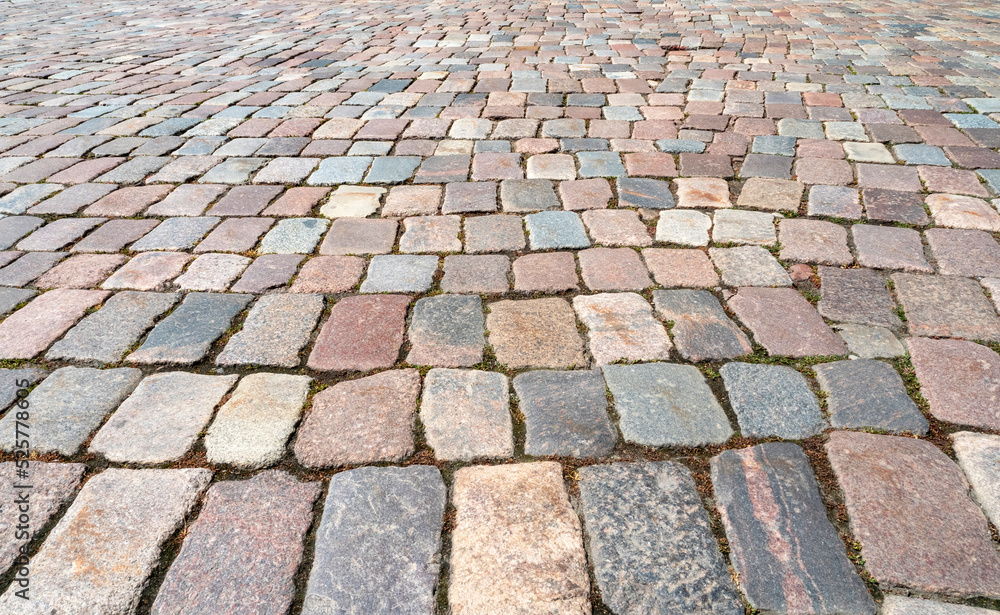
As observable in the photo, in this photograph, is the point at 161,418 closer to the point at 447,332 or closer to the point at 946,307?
the point at 447,332

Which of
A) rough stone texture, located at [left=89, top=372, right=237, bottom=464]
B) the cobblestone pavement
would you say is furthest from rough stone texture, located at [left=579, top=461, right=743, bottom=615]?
rough stone texture, located at [left=89, top=372, right=237, bottom=464]

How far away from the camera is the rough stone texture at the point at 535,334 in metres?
2.22

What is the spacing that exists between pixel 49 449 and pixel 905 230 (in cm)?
364

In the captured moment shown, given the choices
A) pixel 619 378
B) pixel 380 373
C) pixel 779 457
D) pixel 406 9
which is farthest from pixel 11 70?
pixel 779 457

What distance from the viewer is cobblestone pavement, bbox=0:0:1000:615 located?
4.92 ft

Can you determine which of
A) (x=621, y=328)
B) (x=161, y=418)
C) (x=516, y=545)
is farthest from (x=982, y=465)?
(x=161, y=418)

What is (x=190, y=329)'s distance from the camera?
2393 millimetres

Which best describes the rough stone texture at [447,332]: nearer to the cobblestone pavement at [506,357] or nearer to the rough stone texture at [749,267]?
the cobblestone pavement at [506,357]

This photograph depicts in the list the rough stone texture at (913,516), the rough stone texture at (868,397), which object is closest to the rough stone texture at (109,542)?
the rough stone texture at (913,516)

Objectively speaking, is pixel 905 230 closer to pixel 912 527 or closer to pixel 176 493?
pixel 912 527

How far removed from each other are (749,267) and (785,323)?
0.44 m

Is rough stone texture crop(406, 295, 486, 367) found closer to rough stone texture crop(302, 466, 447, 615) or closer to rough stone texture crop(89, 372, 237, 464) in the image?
rough stone texture crop(302, 466, 447, 615)

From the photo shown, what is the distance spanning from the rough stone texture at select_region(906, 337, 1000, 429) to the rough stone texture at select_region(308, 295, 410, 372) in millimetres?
1841

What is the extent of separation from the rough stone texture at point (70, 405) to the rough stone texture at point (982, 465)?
2609 millimetres
